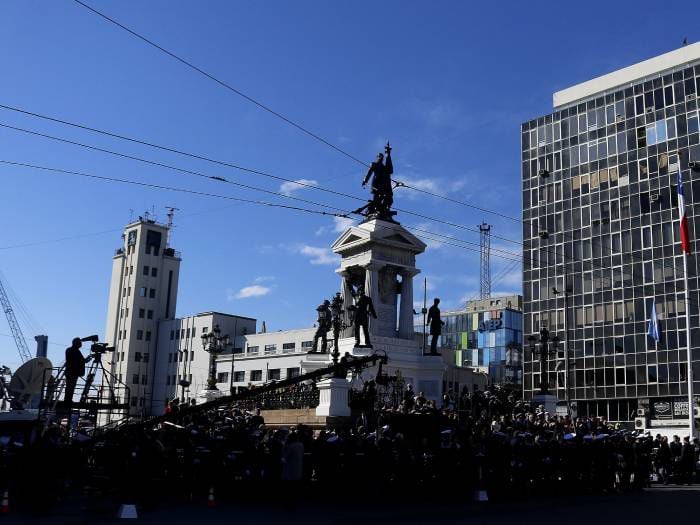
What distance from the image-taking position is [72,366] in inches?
821

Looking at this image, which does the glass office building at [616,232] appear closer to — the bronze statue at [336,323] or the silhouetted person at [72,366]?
the bronze statue at [336,323]

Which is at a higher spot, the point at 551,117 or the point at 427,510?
the point at 551,117

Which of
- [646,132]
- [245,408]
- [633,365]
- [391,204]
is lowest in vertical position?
[245,408]

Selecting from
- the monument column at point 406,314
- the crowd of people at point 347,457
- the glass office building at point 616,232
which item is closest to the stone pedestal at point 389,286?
the monument column at point 406,314

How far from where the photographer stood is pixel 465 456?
2022cm

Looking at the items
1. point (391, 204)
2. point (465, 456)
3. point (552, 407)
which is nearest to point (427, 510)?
point (465, 456)

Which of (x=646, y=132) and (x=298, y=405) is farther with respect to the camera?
(x=646, y=132)

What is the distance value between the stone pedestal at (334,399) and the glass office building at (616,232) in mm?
42280

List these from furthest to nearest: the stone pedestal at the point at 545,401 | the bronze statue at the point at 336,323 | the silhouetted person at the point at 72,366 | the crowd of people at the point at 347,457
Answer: the stone pedestal at the point at 545,401, the bronze statue at the point at 336,323, the silhouetted person at the point at 72,366, the crowd of people at the point at 347,457

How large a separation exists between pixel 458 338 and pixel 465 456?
11955cm

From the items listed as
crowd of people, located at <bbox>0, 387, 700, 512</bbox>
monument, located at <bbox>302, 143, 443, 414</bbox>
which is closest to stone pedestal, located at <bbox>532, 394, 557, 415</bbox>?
monument, located at <bbox>302, 143, 443, 414</bbox>

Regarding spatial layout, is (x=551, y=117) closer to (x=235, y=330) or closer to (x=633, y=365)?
(x=633, y=365)

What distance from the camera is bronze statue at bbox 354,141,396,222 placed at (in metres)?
35.8

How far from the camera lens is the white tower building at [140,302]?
370 feet
